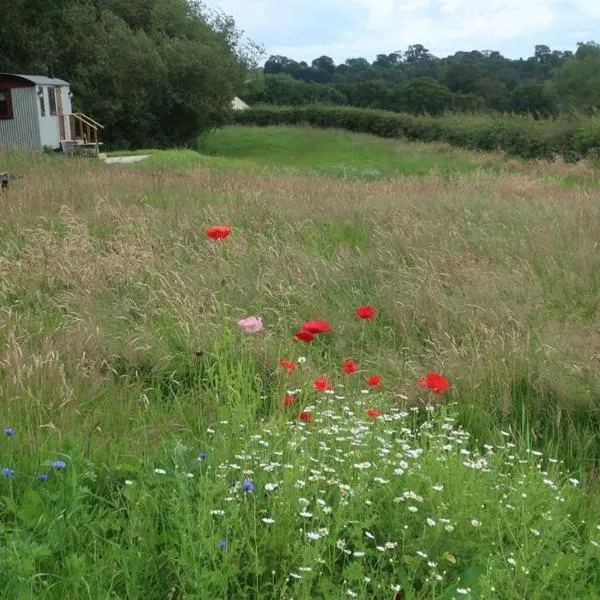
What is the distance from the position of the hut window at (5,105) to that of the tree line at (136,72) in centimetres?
569

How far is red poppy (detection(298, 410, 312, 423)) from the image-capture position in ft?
12.0

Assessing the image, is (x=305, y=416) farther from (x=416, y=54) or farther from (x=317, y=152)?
(x=416, y=54)

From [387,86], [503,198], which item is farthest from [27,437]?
[387,86]

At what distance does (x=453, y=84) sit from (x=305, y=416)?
283 feet

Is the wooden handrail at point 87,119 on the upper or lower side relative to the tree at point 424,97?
lower

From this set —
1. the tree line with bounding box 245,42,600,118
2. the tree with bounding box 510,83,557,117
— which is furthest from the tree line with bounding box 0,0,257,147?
the tree with bounding box 510,83,557,117

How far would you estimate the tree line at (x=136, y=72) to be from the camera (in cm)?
3931

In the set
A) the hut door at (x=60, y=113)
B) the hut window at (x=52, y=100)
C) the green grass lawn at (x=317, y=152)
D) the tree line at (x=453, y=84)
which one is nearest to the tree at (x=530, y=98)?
the tree line at (x=453, y=84)

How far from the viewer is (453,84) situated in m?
85.2

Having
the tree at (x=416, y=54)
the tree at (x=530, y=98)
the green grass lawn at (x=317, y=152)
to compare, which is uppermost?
the tree at (x=416, y=54)

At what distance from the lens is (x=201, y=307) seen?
605 cm

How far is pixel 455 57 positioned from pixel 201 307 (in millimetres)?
97699

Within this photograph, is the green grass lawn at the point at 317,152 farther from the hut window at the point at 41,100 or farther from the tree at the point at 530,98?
the tree at the point at 530,98

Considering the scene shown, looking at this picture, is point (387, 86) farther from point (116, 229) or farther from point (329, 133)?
point (116, 229)
